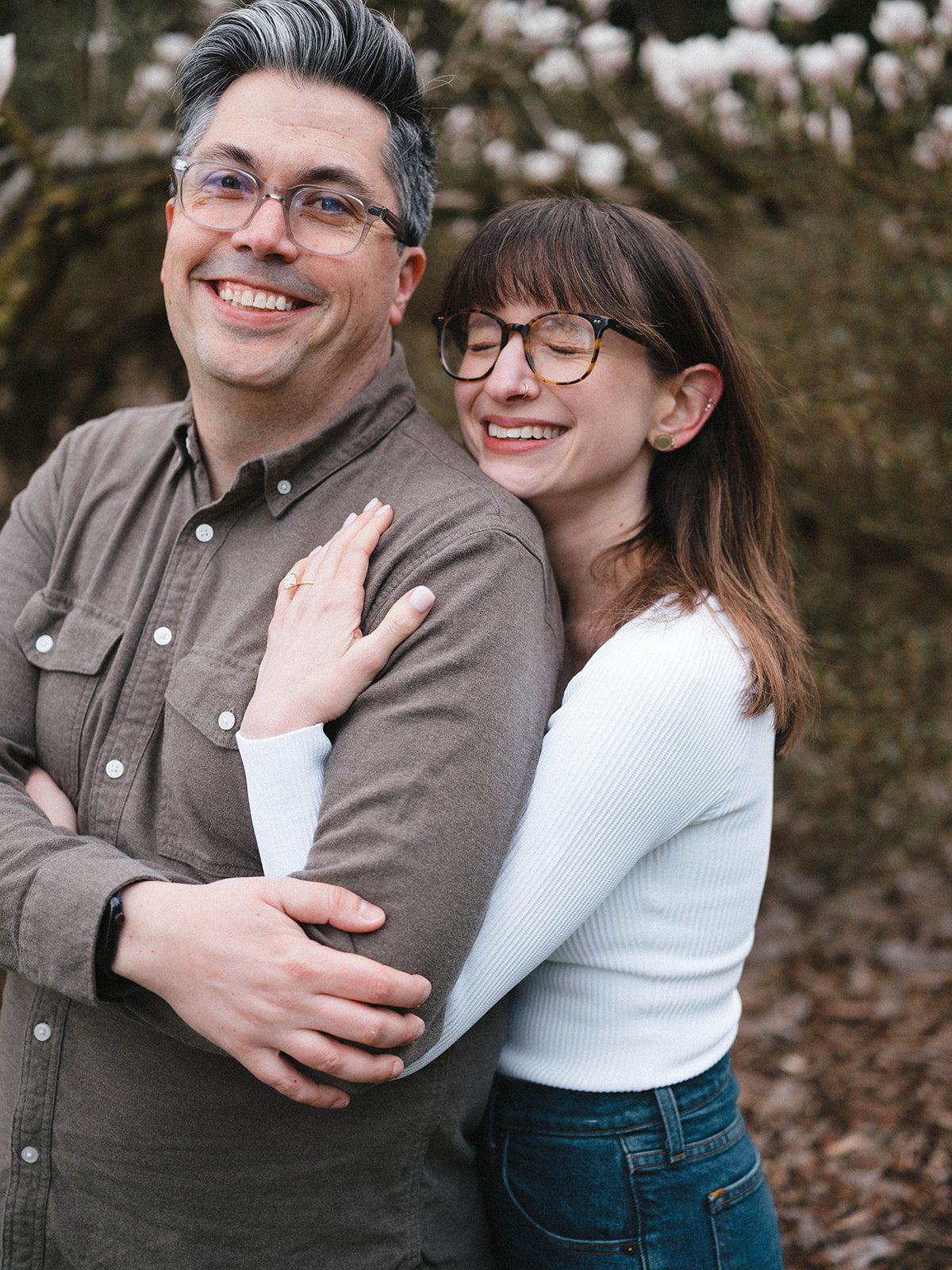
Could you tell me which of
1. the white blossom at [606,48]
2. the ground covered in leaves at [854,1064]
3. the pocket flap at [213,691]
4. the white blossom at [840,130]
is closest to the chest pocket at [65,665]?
the pocket flap at [213,691]

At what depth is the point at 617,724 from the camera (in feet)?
5.92

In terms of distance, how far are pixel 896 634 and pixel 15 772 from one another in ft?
12.0

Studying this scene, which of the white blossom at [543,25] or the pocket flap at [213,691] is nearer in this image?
the pocket flap at [213,691]

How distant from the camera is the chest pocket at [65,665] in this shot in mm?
2014

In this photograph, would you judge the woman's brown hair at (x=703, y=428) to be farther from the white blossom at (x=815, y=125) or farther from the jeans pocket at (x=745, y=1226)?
the white blossom at (x=815, y=125)

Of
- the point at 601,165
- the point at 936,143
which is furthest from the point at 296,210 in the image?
the point at 601,165

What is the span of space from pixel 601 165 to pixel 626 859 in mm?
4086

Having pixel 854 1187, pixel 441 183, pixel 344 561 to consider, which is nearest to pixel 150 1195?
pixel 344 561

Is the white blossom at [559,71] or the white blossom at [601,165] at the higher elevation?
the white blossom at [559,71]

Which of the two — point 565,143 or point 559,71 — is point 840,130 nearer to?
point 565,143

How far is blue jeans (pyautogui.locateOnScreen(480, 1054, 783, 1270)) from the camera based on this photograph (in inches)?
78.1

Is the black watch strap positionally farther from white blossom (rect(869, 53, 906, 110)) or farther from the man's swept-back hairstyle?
white blossom (rect(869, 53, 906, 110))

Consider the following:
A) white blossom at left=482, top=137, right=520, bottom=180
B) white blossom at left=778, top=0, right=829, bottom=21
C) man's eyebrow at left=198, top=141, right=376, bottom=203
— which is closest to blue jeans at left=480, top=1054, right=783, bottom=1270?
man's eyebrow at left=198, top=141, right=376, bottom=203

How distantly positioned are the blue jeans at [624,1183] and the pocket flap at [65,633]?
43.7 inches
